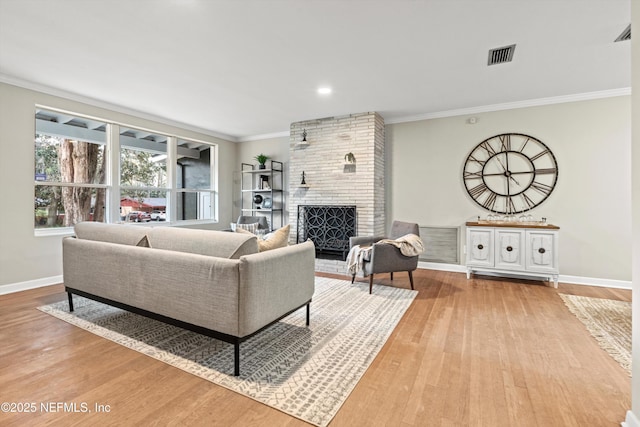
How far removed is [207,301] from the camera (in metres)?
1.93

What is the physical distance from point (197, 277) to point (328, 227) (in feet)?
10.9

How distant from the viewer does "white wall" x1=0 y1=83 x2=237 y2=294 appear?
3.45 metres

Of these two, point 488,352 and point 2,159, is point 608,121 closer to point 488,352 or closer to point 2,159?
point 488,352

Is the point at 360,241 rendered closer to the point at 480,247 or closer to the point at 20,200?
the point at 480,247

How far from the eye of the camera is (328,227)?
515cm

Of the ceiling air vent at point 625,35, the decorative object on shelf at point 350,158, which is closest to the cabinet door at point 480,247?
the decorative object on shelf at point 350,158

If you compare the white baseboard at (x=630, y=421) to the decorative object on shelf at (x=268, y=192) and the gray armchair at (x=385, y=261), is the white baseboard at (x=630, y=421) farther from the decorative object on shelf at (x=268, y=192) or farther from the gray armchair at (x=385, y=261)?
the decorative object on shelf at (x=268, y=192)

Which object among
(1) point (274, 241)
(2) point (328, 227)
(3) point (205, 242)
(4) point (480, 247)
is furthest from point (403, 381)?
(2) point (328, 227)

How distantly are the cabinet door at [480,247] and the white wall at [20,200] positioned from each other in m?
5.60

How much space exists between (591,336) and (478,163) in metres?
2.76

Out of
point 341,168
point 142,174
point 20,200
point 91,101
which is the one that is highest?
point 91,101

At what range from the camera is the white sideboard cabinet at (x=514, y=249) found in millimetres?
3826

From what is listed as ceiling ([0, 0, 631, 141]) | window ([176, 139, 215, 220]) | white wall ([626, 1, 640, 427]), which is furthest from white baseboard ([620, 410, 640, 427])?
window ([176, 139, 215, 220])

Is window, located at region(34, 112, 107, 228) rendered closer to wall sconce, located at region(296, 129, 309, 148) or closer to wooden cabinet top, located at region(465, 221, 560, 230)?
wall sconce, located at region(296, 129, 309, 148)
